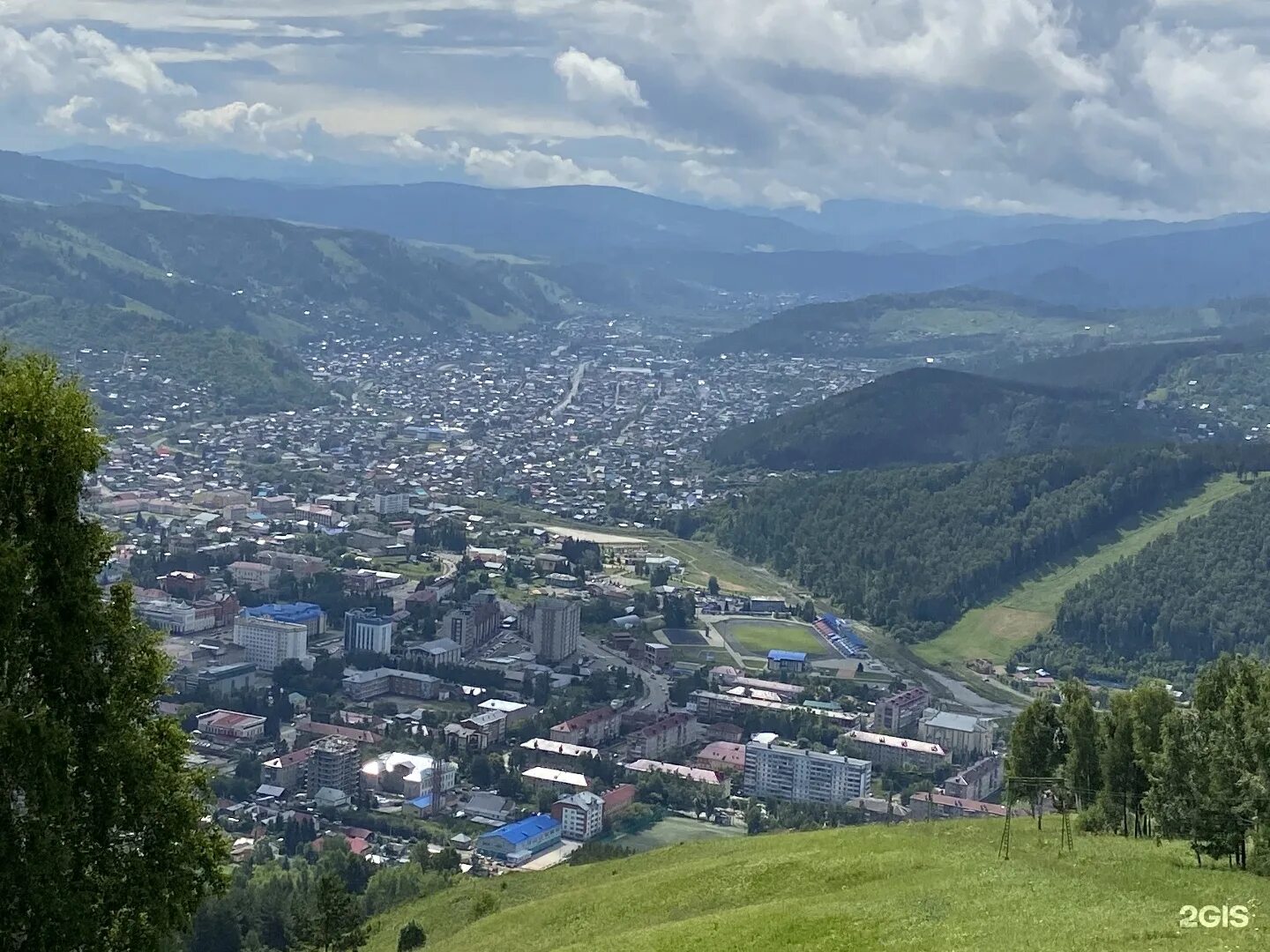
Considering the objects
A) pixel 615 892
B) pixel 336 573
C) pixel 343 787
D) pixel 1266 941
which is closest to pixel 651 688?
pixel 343 787

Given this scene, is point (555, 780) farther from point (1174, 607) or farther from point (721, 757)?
point (1174, 607)

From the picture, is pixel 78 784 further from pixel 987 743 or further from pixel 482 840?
pixel 987 743

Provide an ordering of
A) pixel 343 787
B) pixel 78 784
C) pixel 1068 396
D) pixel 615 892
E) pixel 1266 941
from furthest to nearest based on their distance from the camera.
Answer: pixel 1068 396 → pixel 343 787 → pixel 615 892 → pixel 1266 941 → pixel 78 784

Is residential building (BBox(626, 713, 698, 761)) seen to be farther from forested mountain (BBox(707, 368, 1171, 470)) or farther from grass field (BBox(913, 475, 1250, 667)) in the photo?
forested mountain (BBox(707, 368, 1171, 470))

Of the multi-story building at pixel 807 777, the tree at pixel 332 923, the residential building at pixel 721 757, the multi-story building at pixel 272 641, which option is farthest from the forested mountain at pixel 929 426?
the tree at pixel 332 923

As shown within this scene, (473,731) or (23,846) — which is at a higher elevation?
(23,846)

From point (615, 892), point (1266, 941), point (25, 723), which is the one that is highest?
point (25, 723)

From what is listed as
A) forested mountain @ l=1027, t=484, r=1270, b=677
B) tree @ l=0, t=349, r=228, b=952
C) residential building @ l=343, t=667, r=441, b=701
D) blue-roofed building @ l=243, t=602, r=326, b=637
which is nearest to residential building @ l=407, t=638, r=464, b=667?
residential building @ l=343, t=667, r=441, b=701
